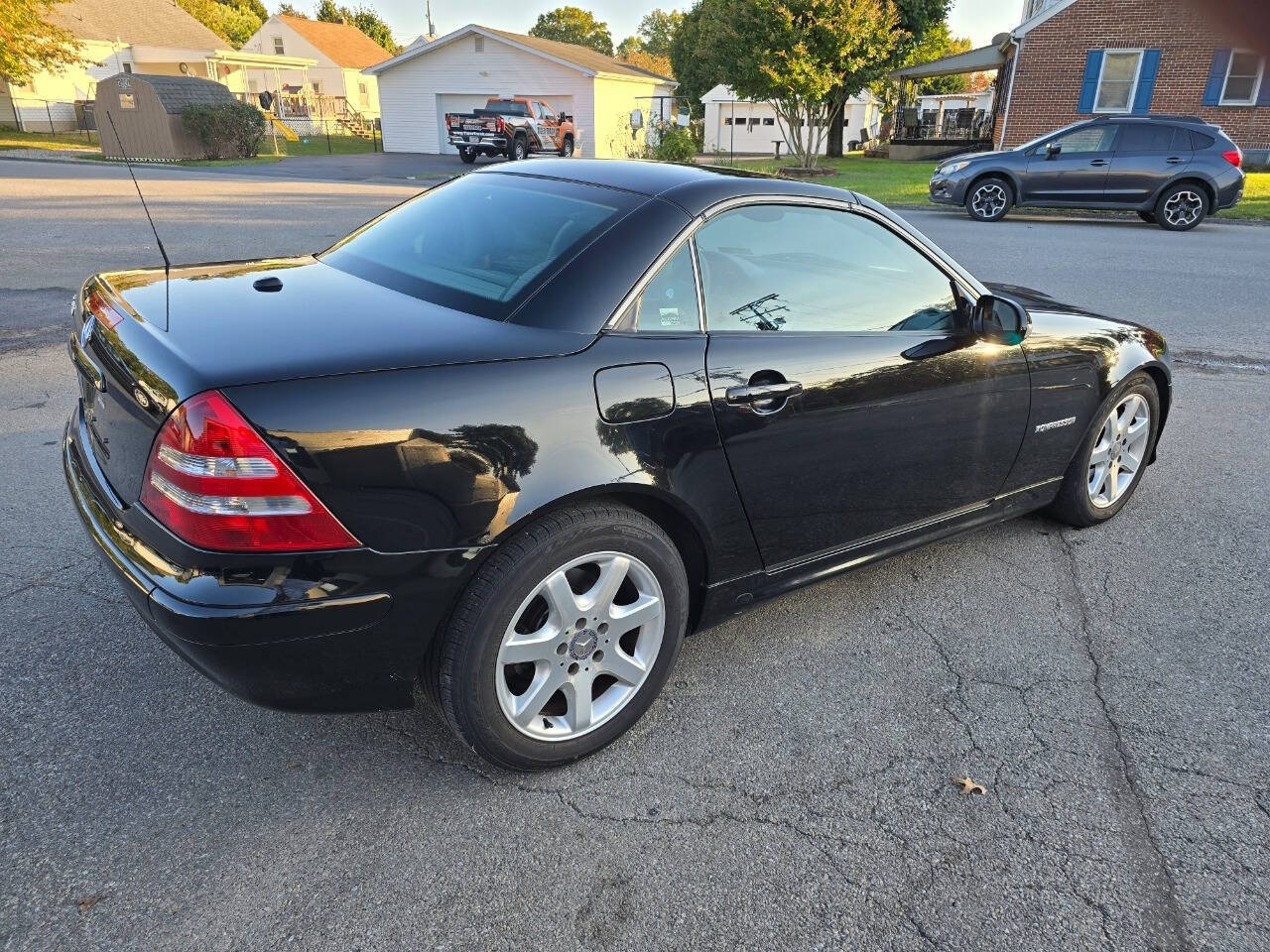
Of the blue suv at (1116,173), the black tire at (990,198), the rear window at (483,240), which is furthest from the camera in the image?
the black tire at (990,198)

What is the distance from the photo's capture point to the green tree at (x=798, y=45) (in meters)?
21.9

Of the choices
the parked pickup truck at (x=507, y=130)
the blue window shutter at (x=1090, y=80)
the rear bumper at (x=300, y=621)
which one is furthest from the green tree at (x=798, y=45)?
the rear bumper at (x=300, y=621)

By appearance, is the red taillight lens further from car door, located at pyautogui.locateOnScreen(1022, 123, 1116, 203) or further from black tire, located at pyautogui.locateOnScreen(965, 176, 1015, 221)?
car door, located at pyautogui.locateOnScreen(1022, 123, 1116, 203)

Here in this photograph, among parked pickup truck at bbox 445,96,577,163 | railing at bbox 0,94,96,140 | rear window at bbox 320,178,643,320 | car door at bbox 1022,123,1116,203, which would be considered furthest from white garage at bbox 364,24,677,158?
rear window at bbox 320,178,643,320

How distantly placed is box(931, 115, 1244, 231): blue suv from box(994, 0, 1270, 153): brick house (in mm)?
9783

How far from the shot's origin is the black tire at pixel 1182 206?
14.9 meters

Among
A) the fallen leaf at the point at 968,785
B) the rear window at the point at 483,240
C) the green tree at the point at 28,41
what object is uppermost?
the green tree at the point at 28,41

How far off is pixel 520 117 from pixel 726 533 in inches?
1164

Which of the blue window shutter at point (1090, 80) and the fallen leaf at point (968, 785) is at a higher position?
the blue window shutter at point (1090, 80)

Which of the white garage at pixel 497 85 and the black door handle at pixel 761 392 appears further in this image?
the white garage at pixel 497 85

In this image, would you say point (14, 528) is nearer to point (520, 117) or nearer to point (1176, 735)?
point (1176, 735)

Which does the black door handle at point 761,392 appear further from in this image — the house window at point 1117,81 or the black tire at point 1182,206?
the house window at point 1117,81

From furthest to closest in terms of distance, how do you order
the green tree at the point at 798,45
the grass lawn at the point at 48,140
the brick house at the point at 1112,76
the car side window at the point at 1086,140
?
the grass lawn at the point at 48,140 < the brick house at the point at 1112,76 < the green tree at the point at 798,45 < the car side window at the point at 1086,140

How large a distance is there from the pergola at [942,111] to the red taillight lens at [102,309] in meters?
30.7
